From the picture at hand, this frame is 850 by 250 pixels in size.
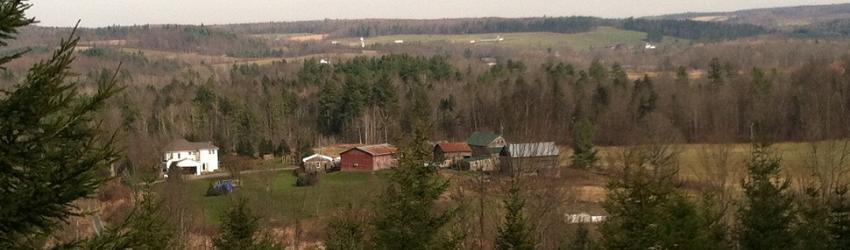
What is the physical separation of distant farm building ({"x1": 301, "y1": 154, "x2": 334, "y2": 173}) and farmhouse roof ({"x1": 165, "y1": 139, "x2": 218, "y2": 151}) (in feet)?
24.7

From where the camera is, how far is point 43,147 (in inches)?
191

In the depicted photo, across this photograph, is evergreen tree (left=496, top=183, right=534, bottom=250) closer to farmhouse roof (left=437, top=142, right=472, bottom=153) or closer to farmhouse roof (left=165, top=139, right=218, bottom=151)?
farmhouse roof (left=437, top=142, right=472, bottom=153)

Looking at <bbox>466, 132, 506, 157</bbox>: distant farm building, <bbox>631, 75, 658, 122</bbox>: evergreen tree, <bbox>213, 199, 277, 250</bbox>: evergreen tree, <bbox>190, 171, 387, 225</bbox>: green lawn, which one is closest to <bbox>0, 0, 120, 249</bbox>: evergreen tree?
<bbox>213, 199, 277, 250</bbox>: evergreen tree

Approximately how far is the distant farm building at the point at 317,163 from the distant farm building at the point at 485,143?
9243 millimetres

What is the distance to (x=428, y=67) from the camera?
80.2 m

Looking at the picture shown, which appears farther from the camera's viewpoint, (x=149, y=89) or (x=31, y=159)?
(x=149, y=89)

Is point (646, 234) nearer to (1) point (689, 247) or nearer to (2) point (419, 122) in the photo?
(1) point (689, 247)

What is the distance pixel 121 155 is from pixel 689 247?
12.3 m

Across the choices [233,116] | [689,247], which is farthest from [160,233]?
[233,116]

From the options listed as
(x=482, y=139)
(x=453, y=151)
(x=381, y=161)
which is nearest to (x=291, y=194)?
(x=381, y=161)

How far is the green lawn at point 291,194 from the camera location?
31.1m

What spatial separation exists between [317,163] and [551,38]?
415ft

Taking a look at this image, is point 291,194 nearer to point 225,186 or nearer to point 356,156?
point 225,186

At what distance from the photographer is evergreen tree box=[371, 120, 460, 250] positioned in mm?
12070
